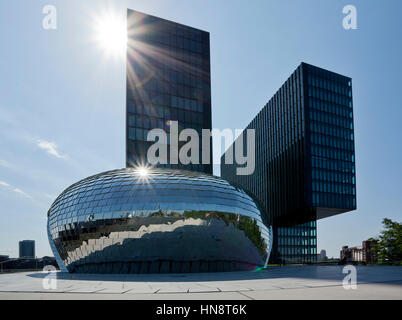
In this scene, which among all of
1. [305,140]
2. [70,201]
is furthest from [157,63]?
[70,201]

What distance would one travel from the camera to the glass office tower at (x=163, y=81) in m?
74.2

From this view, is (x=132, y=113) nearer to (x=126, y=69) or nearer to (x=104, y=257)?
(x=126, y=69)

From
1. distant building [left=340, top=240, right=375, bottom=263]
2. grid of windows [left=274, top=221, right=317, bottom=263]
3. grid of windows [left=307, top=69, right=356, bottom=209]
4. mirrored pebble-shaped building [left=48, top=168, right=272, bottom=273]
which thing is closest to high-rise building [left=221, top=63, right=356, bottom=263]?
grid of windows [left=307, top=69, right=356, bottom=209]

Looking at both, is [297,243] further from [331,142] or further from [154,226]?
[154,226]

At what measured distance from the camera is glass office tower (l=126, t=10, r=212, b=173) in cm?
7419

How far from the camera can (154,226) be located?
93.4 ft

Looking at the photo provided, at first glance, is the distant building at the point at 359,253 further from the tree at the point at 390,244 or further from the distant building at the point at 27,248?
the distant building at the point at 27,248

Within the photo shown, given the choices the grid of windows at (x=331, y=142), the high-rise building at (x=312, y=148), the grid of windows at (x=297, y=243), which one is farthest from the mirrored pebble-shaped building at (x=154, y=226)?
the grid of windows at (x=297, y=243)

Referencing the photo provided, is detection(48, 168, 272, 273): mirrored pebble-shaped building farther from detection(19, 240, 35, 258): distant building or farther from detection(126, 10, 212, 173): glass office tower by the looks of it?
detection(19, 240, 35, 258): distant building

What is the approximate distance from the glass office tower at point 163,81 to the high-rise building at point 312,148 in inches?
843

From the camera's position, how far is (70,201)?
32.7 metres

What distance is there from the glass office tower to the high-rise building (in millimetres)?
21404
